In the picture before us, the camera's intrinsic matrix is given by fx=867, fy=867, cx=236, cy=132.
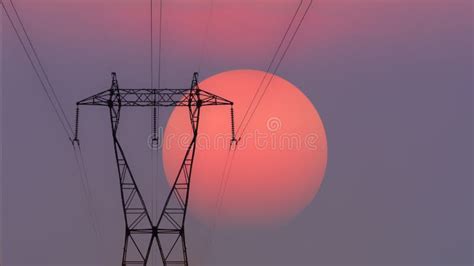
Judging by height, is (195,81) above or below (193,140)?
above

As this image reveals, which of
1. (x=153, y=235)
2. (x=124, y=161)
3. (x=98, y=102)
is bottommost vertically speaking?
(x=153, y=235)

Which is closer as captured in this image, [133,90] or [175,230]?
[133,90]

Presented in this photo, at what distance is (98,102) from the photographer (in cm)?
3719

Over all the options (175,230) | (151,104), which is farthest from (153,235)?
(151,104)

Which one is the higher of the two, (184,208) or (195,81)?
(195,81)

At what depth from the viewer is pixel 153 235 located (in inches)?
1531

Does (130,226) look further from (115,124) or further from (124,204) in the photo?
(115,124)

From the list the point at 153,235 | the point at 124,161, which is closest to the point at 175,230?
the point at 153,235

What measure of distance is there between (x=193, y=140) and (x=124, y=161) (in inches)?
125

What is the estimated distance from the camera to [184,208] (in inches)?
1452

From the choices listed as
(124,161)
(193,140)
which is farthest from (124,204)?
(193,140)

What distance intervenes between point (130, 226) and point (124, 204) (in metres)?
2.34

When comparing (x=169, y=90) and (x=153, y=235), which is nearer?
(x=169, y=90)

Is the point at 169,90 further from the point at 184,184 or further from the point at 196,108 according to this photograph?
the point at 184,184
